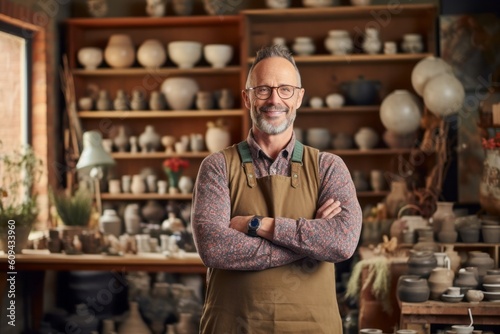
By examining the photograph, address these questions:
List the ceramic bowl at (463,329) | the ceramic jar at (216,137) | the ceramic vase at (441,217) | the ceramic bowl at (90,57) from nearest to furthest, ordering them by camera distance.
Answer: the ceramic bowl at (463,329)
the ceramic vase at (441,217)
the ceramic jar at (216,137)
the ceramic bowl at (90,57)

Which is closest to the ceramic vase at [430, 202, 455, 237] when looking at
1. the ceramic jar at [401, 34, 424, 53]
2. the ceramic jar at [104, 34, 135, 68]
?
the ceramic jar at [401, 34, 424, 53]

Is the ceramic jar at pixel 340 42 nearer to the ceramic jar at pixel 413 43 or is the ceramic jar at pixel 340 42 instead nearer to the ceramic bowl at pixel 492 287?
the ceramic jar at pixel 413 43

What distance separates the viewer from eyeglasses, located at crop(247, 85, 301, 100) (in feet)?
8.01

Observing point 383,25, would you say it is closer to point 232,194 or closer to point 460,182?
point 460,182

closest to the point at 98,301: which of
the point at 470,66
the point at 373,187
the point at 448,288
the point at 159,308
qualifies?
the point at 159,308

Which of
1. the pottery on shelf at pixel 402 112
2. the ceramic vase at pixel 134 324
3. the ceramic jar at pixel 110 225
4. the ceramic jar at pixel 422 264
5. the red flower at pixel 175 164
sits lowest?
the ceramic vase at pixel 134 324

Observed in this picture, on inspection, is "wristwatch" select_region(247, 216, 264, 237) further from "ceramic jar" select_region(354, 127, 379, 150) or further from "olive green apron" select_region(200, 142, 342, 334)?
"ceramic jar" select_region(354, 127, 379, 150)

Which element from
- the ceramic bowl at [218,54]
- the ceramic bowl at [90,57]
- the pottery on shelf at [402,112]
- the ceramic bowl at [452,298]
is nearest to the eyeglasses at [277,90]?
the ceramic bowl at [452,298]

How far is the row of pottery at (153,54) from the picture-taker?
6.61m

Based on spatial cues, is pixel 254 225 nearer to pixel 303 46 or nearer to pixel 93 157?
pixel 93 157

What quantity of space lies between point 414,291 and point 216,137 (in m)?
3.04

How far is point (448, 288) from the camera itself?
388 cm

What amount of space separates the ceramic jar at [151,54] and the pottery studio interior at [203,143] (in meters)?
0.01

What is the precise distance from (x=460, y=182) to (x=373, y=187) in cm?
67
